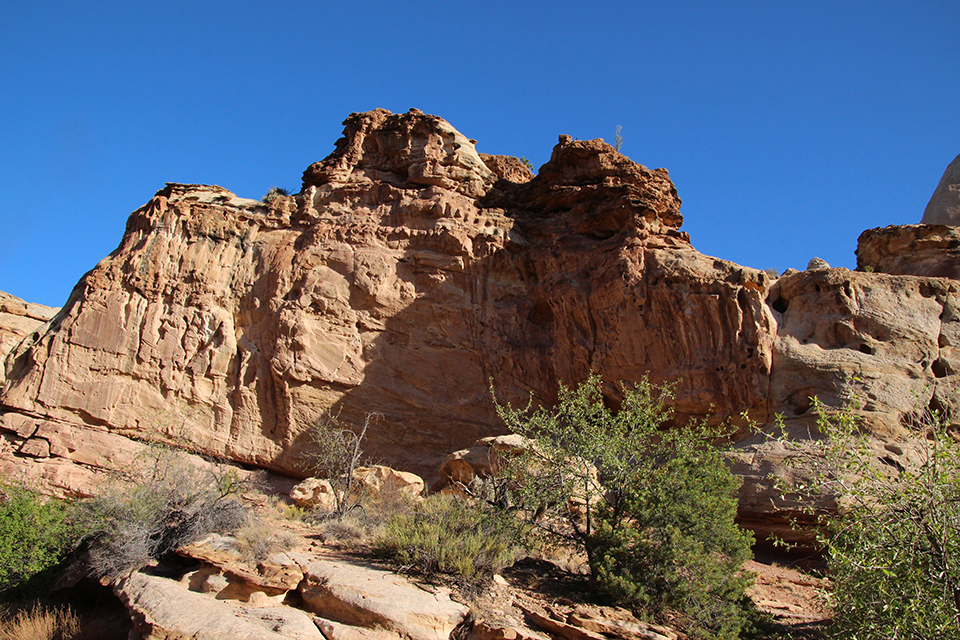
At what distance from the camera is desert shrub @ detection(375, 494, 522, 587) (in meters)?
9.79

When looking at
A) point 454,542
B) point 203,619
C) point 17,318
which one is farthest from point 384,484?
point 17,318

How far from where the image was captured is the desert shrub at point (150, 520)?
35.4ft

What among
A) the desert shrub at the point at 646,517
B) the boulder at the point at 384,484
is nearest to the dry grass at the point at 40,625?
the boulder at the point at 384,484

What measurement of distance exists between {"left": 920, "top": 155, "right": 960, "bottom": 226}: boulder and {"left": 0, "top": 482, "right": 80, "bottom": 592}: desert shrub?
98.7 feet

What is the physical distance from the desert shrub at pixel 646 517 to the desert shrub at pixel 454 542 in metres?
0.82

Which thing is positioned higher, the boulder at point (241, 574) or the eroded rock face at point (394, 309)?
the eroded rock face at point (394, 309)

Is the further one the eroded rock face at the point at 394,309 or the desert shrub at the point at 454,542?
the eroded rock face at the point at 394,309

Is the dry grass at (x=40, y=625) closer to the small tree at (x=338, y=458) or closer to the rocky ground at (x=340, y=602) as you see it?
the rocky ground at (x=340, y=602)

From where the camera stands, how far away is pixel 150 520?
1121 cm

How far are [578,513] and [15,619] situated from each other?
34.1 feet

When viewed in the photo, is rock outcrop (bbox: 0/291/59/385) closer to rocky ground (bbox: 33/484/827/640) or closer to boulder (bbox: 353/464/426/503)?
boulder (bbox: 353/464/426/503)

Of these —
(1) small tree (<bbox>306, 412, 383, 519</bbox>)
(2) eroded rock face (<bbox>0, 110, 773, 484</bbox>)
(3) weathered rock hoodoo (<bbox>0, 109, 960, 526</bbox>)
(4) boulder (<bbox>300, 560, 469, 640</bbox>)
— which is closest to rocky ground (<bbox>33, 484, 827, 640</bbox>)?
(4) boulder (<bbox>300, 560, 469, 640</bbox>)

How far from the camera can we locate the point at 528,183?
2300 centimetres

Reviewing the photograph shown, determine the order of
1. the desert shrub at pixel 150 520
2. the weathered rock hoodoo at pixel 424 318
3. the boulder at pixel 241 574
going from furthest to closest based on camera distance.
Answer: the weathered rock hoodoo at pixel 424 318
the desert shrub at pixel 150 520
the boulder at pixel 241 574
